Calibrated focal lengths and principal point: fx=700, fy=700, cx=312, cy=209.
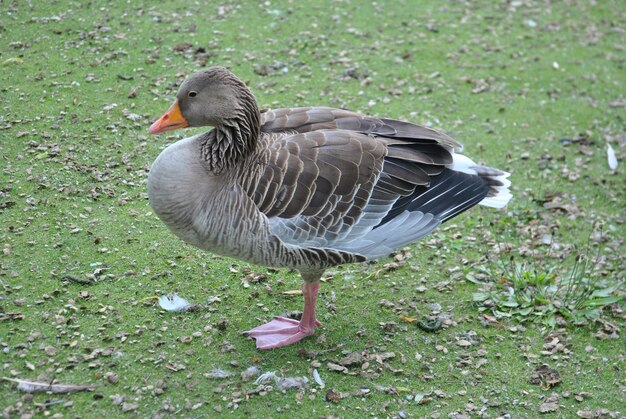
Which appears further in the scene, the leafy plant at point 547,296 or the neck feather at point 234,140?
the leafy plant at point 547,296

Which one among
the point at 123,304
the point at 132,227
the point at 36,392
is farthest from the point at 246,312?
the point at 36,392

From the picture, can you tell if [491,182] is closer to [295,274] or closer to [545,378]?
[545,378]

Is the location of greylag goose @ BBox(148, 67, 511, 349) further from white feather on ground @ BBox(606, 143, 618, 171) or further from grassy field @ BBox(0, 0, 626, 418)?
white feather on ground @ BBox(606, 143, 618, 171)

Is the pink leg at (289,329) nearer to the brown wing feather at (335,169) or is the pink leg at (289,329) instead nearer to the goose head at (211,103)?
the brown wing feather at (335,169)

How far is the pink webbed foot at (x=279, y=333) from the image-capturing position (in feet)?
15.2

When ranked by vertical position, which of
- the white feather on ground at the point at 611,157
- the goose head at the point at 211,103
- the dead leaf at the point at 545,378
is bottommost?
the dead leaf at the point at 545,378

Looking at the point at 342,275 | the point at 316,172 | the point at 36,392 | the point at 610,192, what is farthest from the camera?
the point at 610,192

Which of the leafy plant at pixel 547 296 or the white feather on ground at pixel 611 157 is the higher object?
the white feather on ground at pixel 611 157

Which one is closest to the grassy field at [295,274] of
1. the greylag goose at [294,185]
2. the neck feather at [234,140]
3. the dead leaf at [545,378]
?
the dead leaf at [545,378]

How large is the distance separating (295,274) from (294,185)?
1334mm

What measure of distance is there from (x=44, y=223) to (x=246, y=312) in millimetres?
1661

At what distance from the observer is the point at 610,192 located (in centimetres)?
678

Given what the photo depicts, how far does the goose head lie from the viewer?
436 cm

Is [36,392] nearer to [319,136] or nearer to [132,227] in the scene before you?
[132,227]
